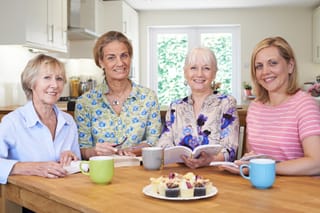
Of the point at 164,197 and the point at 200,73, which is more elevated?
the point at 200,73

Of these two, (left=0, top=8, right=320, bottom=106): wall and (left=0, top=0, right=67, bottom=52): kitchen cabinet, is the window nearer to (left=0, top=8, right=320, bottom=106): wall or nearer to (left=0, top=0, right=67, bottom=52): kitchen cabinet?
(left=0, top=8, right=320, bottom=106): wall

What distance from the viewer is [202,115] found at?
193 cm

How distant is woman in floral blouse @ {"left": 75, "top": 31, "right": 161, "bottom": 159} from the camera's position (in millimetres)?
2176

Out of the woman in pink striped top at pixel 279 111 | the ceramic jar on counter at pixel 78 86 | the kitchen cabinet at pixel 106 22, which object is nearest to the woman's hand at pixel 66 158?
the woman in pink striped top at pixel 279 111

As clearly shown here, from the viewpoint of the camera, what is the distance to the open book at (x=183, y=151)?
5.32 feet

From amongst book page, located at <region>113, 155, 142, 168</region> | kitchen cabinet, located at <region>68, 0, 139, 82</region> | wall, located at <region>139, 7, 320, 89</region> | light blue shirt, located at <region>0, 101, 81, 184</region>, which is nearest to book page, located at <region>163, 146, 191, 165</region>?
book page, located at <region>113, 155, 142, 168</region>

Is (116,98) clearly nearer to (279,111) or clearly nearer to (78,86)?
(279,111)

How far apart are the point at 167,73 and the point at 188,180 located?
6.77 m

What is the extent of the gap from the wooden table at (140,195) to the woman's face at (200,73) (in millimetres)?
460

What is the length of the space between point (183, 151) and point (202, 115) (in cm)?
31

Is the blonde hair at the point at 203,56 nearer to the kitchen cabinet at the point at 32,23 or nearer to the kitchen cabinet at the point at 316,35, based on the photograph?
the kitchen cabinet at the point at 32,23

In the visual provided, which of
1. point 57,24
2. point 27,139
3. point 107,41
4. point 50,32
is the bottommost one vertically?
point 27,139

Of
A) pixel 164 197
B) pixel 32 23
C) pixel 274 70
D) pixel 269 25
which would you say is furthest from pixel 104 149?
pixel 269 25

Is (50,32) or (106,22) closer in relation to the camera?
(50,32)
